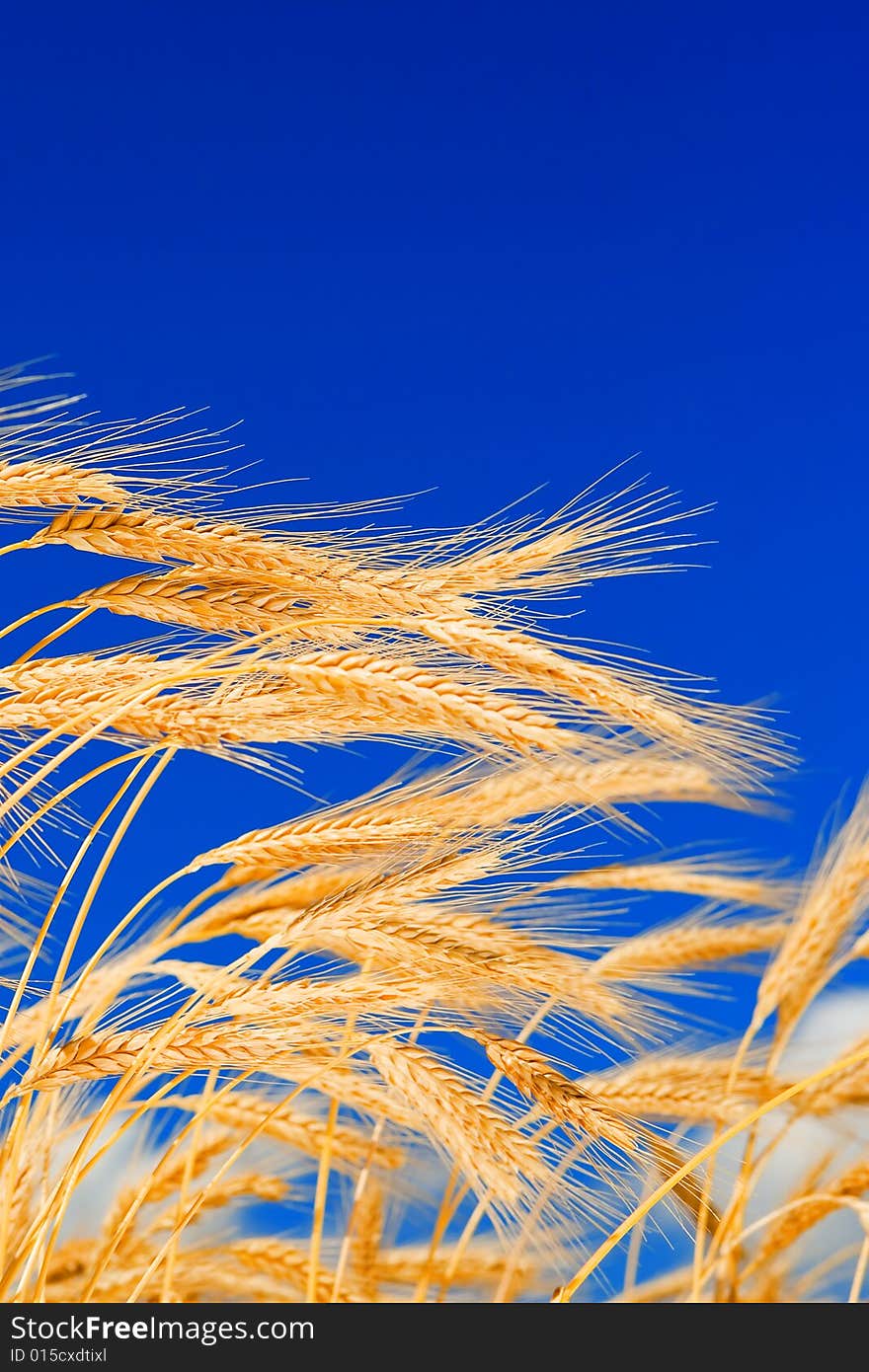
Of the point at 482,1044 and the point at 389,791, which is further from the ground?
the point at 389,791

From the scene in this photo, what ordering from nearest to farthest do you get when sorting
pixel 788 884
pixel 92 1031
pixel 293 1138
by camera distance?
1. pixel 92 1031
2. pixel 293 1138
3. pixel 788 884

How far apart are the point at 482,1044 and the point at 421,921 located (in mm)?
249

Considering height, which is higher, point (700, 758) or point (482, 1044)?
A: point (700, 758)

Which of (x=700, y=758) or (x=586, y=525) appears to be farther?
(x=586, y=525)

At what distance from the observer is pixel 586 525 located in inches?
82.6

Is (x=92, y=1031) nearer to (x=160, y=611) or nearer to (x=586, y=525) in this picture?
(x=160, y=611)

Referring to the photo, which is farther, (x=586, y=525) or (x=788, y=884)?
(x=788, y=884)

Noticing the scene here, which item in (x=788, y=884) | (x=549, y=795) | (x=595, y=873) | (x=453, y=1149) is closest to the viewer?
(x=453, y=1149)

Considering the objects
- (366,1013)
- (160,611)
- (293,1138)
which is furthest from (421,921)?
(293,1138)

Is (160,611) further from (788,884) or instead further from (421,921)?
(788,884)

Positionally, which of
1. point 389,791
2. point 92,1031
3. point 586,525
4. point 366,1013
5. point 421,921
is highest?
point 586,525

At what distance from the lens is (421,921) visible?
1.98 metres

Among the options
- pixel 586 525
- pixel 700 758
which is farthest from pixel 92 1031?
pixel 586 525

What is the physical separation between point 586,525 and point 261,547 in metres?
0.62
